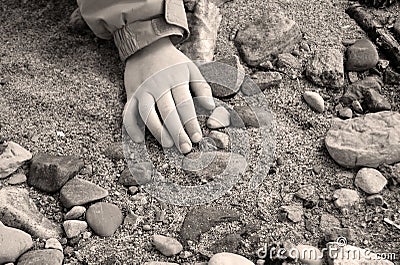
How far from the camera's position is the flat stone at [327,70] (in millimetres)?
1556

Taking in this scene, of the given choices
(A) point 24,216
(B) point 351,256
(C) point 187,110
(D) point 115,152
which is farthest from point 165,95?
(B) point 351,256

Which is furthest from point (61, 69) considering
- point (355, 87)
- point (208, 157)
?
point (355, 87)

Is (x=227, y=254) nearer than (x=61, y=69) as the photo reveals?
Yes

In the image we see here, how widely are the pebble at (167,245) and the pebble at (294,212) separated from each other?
22cm

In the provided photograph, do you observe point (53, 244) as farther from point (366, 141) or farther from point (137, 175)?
point (366, 141)

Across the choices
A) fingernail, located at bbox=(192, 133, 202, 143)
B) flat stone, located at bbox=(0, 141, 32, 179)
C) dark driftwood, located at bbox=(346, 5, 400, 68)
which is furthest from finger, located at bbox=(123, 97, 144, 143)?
dark driftwood, located at bbox=(346, 5, 400, 68)

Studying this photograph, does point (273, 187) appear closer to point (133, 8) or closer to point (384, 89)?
point (384, 89)

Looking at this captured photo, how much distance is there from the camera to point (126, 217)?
1310 millimetres

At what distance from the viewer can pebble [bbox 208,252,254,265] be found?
120 centimetres

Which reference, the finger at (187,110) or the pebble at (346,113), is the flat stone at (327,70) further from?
the finger at (187,110)

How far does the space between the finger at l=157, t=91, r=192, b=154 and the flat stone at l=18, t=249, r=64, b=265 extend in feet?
1.10

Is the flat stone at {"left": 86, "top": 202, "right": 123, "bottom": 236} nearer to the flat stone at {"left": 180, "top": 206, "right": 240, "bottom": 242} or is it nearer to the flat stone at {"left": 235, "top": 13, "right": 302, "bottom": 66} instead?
the flat stone at {"left": 180, "top": 206, "right": 240, "bottom": 242}

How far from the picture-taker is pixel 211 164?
139 cm

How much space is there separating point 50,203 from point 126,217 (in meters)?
0.15
